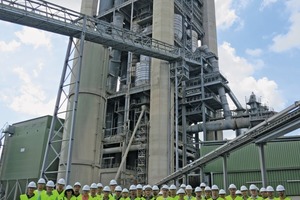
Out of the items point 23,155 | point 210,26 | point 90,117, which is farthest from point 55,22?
point 210,26

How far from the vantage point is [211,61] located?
31922mm

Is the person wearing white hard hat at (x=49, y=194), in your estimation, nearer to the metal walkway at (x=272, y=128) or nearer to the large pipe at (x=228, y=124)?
the metal walkway at (x=272, y=128)

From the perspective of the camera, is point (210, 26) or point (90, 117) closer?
point (90, 117)

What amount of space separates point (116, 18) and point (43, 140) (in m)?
15.3

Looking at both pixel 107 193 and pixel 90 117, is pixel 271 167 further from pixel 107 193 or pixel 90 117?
pixel 107 193

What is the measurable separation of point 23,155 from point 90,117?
9.69 meters

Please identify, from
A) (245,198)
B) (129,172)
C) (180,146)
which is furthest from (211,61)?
(245,198)

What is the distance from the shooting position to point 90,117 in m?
25.2

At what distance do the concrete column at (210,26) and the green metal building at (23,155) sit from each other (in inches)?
829

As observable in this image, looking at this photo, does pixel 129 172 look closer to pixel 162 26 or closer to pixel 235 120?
pixel 235 120

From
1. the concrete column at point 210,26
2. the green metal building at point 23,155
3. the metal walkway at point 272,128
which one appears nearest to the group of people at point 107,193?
the metal walkway at point 272,128

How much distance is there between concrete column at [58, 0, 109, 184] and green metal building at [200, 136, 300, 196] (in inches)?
359

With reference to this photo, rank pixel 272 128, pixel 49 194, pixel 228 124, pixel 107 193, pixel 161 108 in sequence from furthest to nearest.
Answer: pixel 228 124 → pixel 161 108 → pixel 272 128 → pixel 107 193 → pixel 49 194

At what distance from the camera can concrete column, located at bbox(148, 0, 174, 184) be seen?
24.6 meters
